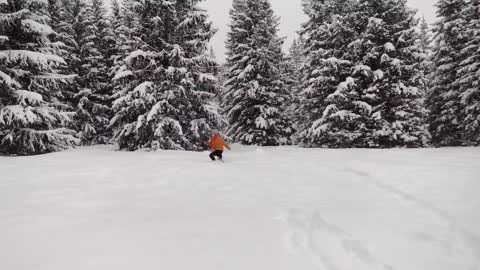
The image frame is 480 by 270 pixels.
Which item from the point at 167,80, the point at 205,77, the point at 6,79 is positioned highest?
the point at 205,77

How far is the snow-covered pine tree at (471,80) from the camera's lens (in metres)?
23.2

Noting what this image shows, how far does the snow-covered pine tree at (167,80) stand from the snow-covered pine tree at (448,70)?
16961mm

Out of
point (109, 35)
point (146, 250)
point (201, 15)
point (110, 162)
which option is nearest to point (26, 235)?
point (146, 250)

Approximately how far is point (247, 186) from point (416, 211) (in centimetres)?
375

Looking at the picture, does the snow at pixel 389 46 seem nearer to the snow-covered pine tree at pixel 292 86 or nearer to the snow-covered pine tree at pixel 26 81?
the snow-covered pine tree at pixel 292 86

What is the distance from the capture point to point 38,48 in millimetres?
16281

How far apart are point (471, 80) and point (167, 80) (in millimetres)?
18934

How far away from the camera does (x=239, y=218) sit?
6.13 metres

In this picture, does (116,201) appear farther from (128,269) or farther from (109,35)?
(109,35)

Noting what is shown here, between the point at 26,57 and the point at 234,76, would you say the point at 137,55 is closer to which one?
the point at 26,57

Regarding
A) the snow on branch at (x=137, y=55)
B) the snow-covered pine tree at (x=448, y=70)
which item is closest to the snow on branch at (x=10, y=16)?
the snow on branch at (x=137, y=55)

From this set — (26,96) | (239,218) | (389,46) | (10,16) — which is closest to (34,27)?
(10,16)

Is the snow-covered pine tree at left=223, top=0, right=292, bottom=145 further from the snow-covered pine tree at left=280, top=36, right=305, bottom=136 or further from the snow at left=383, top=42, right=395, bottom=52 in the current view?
the snow at left=383, top=42, right=395, bottom=52

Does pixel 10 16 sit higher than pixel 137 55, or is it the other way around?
pixel 10 16
